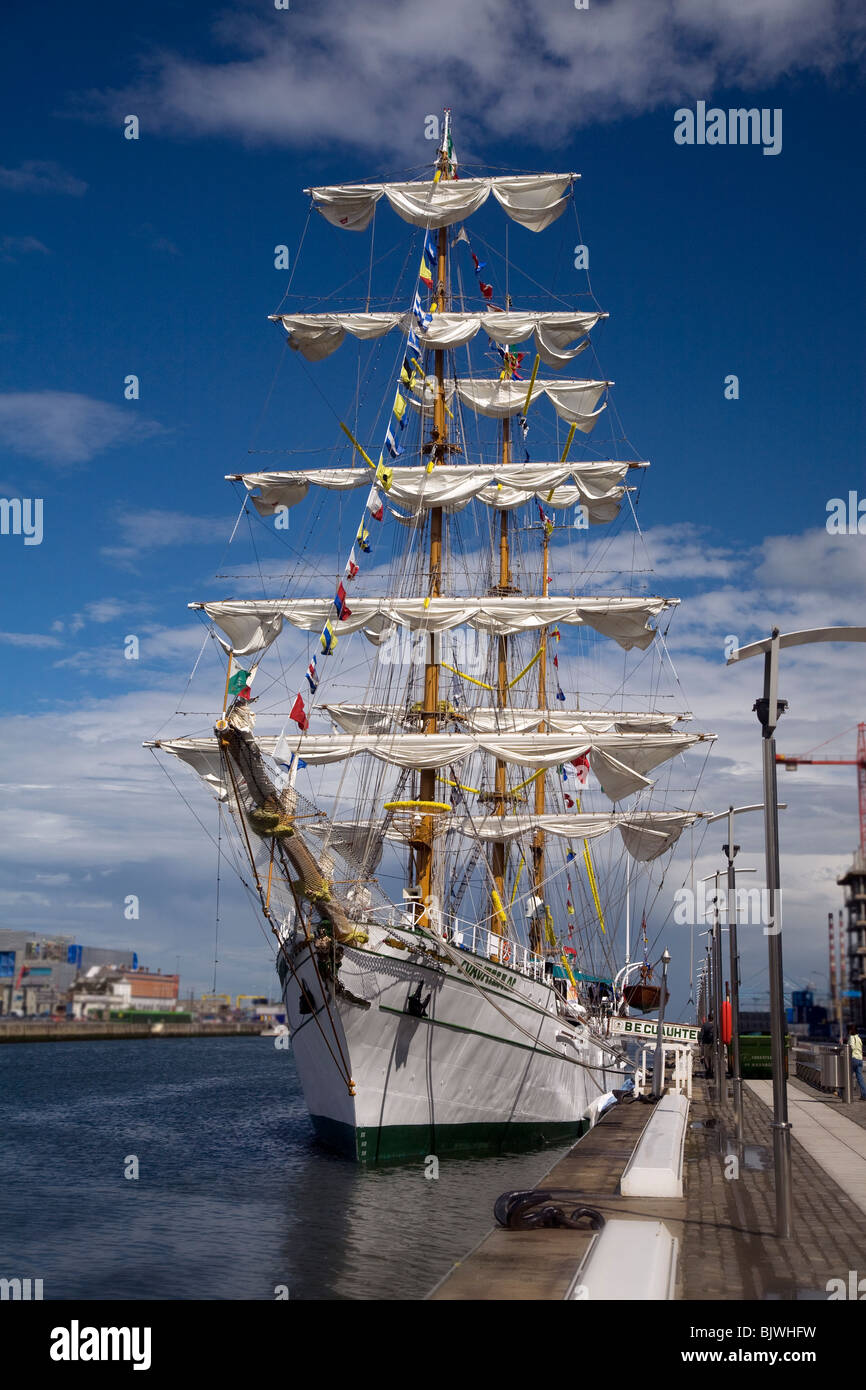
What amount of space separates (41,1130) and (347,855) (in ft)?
42.8

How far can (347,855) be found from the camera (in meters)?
39.4

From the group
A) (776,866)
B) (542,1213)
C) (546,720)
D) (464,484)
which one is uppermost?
(464,484)

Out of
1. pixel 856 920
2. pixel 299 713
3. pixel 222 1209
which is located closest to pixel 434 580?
pixel 299 713

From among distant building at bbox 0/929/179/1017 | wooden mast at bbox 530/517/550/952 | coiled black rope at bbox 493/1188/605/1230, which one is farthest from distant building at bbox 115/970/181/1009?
coiled black rope at bbox 493/1188/605/1230

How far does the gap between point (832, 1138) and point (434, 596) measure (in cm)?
1806

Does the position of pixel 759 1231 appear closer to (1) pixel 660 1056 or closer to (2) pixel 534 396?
(1) pixel 660 1056

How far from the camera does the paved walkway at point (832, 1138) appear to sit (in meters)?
18.1

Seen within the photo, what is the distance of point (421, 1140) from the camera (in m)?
27.6

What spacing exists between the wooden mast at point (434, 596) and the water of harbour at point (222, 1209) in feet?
21.0

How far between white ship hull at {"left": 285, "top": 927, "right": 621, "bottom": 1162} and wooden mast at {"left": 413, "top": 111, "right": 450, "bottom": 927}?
6.59 feet
